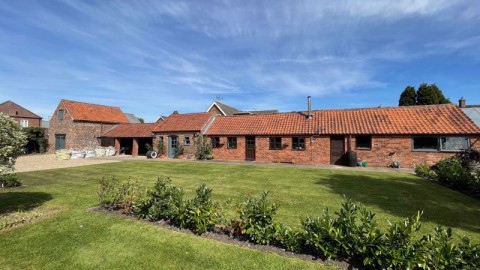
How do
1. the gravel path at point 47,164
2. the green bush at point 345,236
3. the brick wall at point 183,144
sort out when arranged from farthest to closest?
the brick wall at point 183,144 → the gravel path at point 47,164 → the green bush at point 345,236

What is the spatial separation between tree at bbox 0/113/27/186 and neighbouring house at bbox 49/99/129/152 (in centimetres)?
3081

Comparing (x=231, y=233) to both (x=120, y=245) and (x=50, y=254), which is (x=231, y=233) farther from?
(x=50, y=254)

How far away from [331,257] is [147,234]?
4261 mm

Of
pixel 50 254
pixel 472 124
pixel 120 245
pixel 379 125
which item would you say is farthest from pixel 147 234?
pixel 472 124

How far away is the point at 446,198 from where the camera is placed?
9914 millimetres

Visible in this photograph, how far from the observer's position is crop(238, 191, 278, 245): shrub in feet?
18.1

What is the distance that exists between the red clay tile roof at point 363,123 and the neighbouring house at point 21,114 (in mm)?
54973

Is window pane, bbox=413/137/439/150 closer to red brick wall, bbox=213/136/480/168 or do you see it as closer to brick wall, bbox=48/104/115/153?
red brick wall, bbox=213/136/480/168

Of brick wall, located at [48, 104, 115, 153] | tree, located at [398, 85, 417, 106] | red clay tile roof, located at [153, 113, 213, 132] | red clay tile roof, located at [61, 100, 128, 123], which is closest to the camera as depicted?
red clay tile roof, located at [153, 113, 213, 132]

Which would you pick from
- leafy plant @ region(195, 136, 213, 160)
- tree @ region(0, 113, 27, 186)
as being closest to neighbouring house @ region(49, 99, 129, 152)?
leafy plant @ region(195, 136, 213, 160)

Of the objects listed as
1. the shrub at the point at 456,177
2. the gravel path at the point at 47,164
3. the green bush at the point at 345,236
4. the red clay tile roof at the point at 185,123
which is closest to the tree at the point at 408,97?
the red clay tile roof at the point at 185,123

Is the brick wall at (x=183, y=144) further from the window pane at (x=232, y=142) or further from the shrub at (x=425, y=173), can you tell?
the shrub at (x=425, y=173)

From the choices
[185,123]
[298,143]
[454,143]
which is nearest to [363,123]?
[298,143]

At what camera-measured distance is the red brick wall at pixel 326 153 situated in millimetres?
18781
